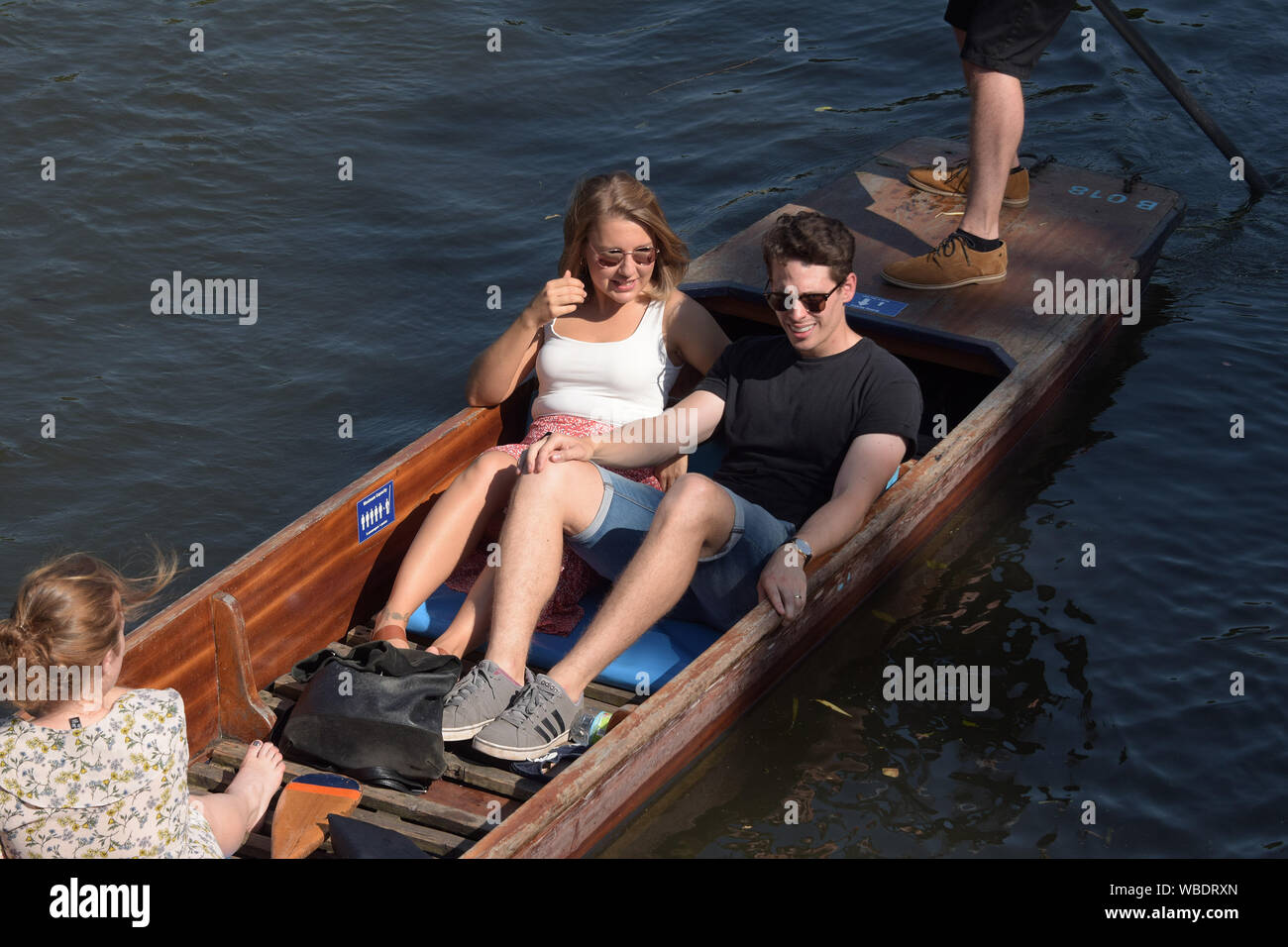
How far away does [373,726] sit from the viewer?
3.34 m

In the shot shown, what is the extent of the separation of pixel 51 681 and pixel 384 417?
3618 millimetres

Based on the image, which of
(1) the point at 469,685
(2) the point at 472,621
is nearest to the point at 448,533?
(2) the point at 472,621

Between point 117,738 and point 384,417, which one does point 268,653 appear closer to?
point 117,738

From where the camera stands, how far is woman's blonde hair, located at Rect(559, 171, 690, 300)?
3.88 meters

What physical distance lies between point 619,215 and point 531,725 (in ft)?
4.60

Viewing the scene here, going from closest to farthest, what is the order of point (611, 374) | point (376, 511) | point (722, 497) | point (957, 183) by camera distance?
point (722, 497) < point (376, 511) < point (611, 374) < point (957, 183)

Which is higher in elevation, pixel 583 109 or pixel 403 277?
pixel 583 109

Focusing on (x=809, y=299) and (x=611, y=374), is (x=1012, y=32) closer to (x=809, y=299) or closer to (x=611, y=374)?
(x=809, y=299)

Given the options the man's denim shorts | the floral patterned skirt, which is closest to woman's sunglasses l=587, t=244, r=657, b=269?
the floral patterned skirt

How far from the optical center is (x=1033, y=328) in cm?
506

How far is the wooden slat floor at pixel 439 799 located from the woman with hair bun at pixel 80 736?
0.59m

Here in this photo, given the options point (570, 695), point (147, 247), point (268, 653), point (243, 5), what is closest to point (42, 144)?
point (147, 247)

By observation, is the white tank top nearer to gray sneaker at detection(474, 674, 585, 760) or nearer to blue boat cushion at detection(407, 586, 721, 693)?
blue boat cushion at detection(407, 586, 721, 693)

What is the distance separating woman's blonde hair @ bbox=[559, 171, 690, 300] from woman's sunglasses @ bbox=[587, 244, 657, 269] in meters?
0.04
